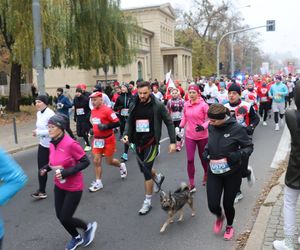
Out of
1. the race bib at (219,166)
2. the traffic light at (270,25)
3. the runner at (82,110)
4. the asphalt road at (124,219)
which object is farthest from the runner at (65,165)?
the traffic light at (270,25)

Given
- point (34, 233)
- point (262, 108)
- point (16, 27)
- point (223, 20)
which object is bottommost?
point (34, 233)

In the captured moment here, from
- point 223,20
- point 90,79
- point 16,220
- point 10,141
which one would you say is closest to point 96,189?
point 16,220

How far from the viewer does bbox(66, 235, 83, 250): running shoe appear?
447cm

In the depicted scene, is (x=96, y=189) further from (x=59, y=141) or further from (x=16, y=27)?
(x=16, y=27)

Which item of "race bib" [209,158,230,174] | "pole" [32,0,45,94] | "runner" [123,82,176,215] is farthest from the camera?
"pole" [32,0,45,94]

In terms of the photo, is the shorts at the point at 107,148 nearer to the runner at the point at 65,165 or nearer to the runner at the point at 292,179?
the runner at the point at 65,165

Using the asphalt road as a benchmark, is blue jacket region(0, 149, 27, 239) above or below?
above

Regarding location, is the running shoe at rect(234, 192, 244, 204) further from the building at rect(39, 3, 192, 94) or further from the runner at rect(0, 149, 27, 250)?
the building at rect(39, 3, 192, 94)

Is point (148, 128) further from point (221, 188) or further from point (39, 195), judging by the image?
point (39, 195)

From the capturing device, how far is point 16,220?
18.7ft

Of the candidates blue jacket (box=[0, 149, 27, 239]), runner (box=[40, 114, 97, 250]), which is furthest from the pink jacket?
blue jacket (box=[0, 149, 27, 239])

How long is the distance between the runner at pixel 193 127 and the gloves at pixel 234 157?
2.03 meters

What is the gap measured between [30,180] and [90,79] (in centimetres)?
3708

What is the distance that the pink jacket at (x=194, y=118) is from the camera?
257 inches
